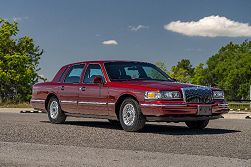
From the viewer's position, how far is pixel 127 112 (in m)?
10.6

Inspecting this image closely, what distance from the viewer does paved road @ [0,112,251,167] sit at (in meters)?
6.39

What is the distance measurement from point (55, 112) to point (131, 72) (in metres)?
2.54

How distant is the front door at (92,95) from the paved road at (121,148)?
0.67 metres

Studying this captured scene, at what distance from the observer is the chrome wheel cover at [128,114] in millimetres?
10484

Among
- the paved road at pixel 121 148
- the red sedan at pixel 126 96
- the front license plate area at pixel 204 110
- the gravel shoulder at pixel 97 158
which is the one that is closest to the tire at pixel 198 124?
the red sedan at pixel 126 96

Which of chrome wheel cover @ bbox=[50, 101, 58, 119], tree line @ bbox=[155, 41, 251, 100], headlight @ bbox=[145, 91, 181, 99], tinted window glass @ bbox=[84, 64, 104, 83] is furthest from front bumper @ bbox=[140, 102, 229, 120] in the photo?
tree line @ bbox=[155, 41, 251, 100]

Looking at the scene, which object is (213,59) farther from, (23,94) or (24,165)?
(24,165)

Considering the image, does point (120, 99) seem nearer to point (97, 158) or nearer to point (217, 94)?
point (217, 94)

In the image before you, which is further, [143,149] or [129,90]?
[129,90]

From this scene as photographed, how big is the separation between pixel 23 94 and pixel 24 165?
51435 millimetres

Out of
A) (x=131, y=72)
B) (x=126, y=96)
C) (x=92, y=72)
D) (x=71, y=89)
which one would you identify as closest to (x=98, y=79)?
(x=92, y=72)

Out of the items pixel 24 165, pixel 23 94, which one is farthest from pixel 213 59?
pixel 24 165

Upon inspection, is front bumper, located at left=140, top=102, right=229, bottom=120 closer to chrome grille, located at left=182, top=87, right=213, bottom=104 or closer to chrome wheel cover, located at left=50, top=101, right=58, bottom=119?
chrome grille, located at left=182, top=87, right=213, bottom=104

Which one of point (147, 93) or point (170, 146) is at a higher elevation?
point (147, 93)
